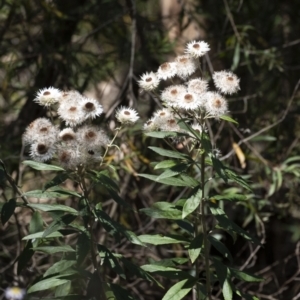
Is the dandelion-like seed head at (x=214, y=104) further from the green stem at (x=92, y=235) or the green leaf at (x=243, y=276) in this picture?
the green leaf at (x=243, y=276)

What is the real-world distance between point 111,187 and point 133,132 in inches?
81.0

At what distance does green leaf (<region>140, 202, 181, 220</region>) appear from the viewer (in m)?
2.36

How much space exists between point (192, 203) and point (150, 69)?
8.16 ft

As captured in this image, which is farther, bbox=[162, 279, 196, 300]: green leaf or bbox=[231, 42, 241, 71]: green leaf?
bbox=[231, 42, 241, 71]: green leaf

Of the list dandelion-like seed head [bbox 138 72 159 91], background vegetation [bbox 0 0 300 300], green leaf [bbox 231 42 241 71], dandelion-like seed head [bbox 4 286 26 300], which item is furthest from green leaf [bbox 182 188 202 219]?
green leaf [bbox 231 42 241 71]

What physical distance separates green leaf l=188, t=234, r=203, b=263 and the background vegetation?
1954 mm

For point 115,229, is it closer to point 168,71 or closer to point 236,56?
point 168,71

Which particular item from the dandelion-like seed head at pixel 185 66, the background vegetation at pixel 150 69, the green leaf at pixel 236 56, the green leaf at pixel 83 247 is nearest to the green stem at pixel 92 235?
the green leaf at pixel 83 247

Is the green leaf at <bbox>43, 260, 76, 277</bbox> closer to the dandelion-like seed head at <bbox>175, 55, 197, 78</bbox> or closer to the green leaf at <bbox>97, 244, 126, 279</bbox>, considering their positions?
the green leaf at <bbox>97, 244, 126, 279</bbox>

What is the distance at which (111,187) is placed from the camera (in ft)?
7.47

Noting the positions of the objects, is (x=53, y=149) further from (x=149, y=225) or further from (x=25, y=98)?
(x=25, y=98)

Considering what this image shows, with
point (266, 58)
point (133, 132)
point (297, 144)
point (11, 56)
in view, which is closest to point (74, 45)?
point (11, 56)

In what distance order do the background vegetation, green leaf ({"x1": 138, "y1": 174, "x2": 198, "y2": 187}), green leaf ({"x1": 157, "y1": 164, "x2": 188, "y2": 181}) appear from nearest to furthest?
green leaf ({"x1": 157, "y1": 164, "x2": 188, "y2": 181}) → green leaf ({"x1": 138, "y1": 174, "x2": 198, "y2": 187}) → the background vegetation

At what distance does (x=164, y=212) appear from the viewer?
239 centimetres
